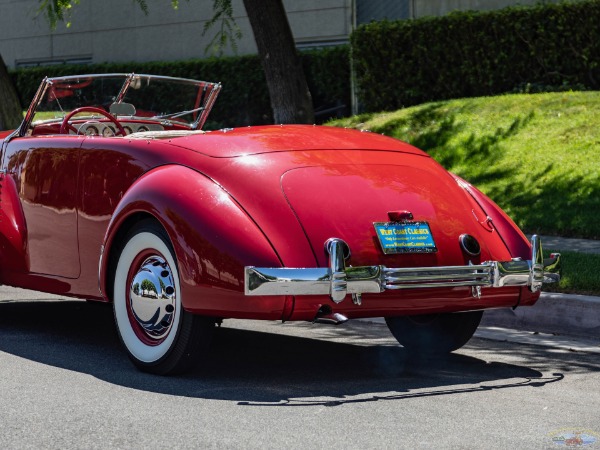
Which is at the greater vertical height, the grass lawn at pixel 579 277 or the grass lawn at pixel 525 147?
the grass lawn at pixel 525 147

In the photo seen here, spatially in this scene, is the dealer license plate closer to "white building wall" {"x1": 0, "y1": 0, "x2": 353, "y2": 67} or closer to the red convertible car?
the red convertible car

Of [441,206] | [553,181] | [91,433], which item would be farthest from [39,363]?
[553,181]

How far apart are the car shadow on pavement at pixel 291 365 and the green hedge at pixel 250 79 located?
12.6 meters

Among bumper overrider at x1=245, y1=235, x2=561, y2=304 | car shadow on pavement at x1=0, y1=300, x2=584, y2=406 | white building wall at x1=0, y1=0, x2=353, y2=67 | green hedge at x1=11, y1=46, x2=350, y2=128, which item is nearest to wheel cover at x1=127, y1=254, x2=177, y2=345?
car shadow on pavement at x1=0, y1=300, x2=584, y2=406

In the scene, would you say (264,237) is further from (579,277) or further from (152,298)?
→ (579,277)

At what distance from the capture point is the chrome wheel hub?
19.2 feet

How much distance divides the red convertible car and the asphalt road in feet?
1.02

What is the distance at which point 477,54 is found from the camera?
1681cm

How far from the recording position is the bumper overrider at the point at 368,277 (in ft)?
17.7

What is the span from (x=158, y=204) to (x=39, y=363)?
3.78 ft

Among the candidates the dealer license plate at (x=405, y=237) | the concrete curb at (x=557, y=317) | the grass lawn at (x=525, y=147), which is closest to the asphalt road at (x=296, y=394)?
the concrete curb at (x=557, y=317)

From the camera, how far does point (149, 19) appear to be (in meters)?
24.2
